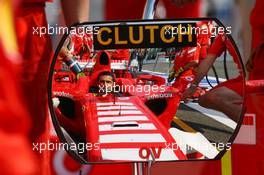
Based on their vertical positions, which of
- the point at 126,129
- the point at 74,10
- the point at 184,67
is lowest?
the point at 126,129

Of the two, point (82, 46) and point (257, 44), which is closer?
point (82, 46)

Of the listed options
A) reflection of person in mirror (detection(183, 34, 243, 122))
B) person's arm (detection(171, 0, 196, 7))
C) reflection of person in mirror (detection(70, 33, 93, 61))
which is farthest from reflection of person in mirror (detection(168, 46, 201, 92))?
reflection of person in mirror (detection(70, 33, 93, 61))

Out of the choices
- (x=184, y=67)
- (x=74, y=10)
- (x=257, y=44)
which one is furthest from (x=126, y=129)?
(x=257, y=44)

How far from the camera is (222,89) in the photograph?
1587 millimetres

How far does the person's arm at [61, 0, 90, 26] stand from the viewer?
1468mm

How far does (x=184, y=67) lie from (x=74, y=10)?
1.13ft

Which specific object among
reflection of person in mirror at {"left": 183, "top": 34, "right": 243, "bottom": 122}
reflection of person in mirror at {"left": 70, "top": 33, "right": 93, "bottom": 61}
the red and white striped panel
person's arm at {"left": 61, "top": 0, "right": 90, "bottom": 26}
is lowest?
the red and white striped panel

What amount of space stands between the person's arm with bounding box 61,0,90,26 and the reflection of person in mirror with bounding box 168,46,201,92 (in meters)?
0.28

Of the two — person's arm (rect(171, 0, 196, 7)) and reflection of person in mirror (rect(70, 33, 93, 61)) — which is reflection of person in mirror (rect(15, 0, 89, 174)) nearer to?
reflection of person in mirror (rect(70, 33, 93, 61))

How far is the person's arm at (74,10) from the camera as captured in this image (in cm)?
147

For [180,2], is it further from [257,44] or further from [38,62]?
[38,62]

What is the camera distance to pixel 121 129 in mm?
1540

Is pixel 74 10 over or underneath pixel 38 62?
over

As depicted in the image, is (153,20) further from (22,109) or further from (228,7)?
(22,109)
